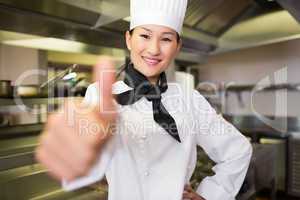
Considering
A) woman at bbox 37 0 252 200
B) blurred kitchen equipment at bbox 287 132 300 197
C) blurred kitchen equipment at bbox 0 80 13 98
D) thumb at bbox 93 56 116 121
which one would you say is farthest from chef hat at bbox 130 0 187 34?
blurred kitchen equipment at bbox 287 132 300 197

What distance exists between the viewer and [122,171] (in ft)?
1.88

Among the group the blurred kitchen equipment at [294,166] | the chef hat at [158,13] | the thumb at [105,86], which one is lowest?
the blurred kitchen equipment at [294,166]

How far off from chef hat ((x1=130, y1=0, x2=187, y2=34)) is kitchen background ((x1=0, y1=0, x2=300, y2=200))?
0.31m

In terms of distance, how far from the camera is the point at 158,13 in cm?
57

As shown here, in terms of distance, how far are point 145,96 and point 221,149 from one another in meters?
0.25

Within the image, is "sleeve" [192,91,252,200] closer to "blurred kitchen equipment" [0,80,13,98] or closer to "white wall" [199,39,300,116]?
"blurred kitchen equipment" [0,80,13,98]

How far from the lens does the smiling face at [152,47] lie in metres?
0.55

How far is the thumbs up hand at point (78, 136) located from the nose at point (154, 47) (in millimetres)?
260

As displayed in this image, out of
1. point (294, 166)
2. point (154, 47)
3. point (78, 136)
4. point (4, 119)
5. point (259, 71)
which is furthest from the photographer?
point (259, 71)

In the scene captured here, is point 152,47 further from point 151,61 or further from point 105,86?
point 105,86

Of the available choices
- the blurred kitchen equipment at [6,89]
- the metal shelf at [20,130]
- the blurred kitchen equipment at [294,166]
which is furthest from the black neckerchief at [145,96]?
the blurred kitchen equipment at [294,166]

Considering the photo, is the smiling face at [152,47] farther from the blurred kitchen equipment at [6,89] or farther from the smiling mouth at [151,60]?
the blurred kitchen equipment at [6,89]

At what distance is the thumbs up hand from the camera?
0.93ft

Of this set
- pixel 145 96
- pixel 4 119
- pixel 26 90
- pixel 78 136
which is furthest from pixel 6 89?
pixel 78 136
